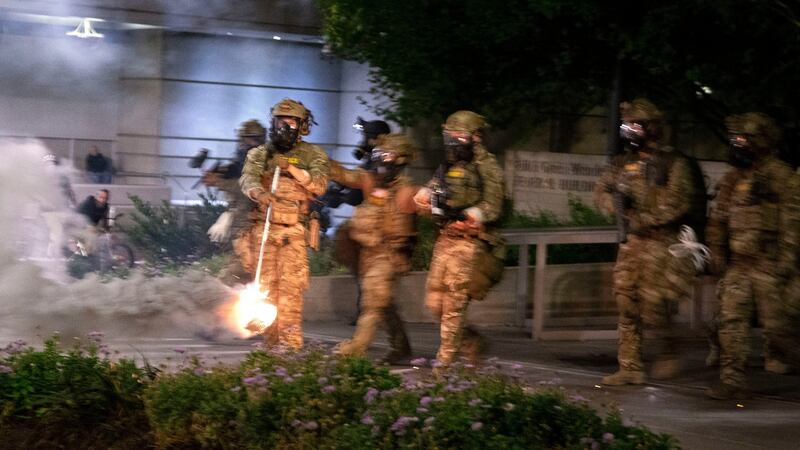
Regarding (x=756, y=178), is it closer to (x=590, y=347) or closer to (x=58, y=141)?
(x=590, y=347)

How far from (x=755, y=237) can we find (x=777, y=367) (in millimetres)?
2198

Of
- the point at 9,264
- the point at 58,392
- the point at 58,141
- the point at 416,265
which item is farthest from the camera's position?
the point at 58,141

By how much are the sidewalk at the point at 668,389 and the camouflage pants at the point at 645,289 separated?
0.37m

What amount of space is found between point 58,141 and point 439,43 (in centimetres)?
808

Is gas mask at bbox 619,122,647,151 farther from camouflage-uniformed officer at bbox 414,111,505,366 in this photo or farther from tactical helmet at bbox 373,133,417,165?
tactical helmet at bbox 373,133,417,165

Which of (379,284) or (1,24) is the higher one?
(1,24)

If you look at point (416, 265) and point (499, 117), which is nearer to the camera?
point (416, 265)

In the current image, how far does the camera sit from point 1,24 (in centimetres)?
1273

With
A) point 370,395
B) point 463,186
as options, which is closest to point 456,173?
point 463,186

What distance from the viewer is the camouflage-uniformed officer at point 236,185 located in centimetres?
1133

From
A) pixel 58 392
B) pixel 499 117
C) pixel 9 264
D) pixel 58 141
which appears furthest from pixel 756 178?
pixel 58 141

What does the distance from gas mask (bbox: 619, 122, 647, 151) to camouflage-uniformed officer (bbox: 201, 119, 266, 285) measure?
344 centimetres

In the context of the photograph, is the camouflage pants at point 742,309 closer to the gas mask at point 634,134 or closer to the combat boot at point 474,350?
the gas mask at point 634,134

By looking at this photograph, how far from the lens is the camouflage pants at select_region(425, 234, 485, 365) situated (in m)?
9.19
